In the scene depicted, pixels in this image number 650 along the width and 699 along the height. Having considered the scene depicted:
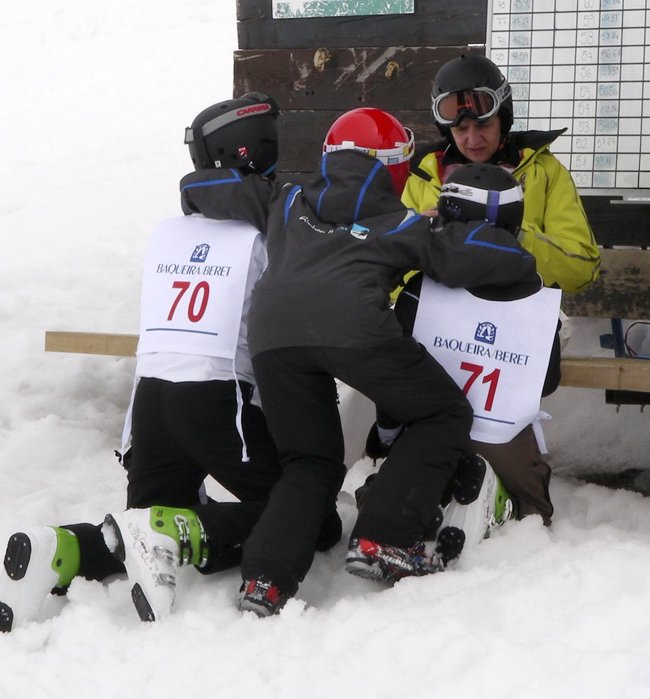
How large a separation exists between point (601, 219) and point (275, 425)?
262 cm

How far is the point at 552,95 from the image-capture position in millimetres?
4754

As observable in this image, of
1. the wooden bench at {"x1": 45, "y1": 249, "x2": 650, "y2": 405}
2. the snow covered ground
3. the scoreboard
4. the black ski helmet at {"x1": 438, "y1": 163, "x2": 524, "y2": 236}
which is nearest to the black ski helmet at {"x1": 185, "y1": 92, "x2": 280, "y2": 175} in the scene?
the black ski helmet at {"x1": 438, "y1": 163, "x2": 524, "y2": 236}

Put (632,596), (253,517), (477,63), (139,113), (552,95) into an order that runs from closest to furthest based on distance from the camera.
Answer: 1. (632,596)
2. (253,517)
3. (477,63)
4. (552,95)
5. (139,113)

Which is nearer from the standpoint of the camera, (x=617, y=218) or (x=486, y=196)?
(x=486, y=196)

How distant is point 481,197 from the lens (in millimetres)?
3203

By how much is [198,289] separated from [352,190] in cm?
58

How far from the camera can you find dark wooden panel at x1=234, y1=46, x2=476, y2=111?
5066 mm

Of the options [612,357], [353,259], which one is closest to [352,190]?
[353,259]

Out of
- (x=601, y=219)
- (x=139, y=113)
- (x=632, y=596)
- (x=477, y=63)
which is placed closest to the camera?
(x=632, y=596)

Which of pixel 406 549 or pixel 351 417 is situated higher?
pixel 406 549

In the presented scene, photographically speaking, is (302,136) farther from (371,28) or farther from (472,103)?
(472,103)

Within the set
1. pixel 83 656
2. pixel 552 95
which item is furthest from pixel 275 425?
pixel 552 95

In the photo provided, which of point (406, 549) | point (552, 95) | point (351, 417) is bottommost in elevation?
point (351, 417)

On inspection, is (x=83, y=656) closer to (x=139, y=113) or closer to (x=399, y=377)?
(x=399, y=377)
